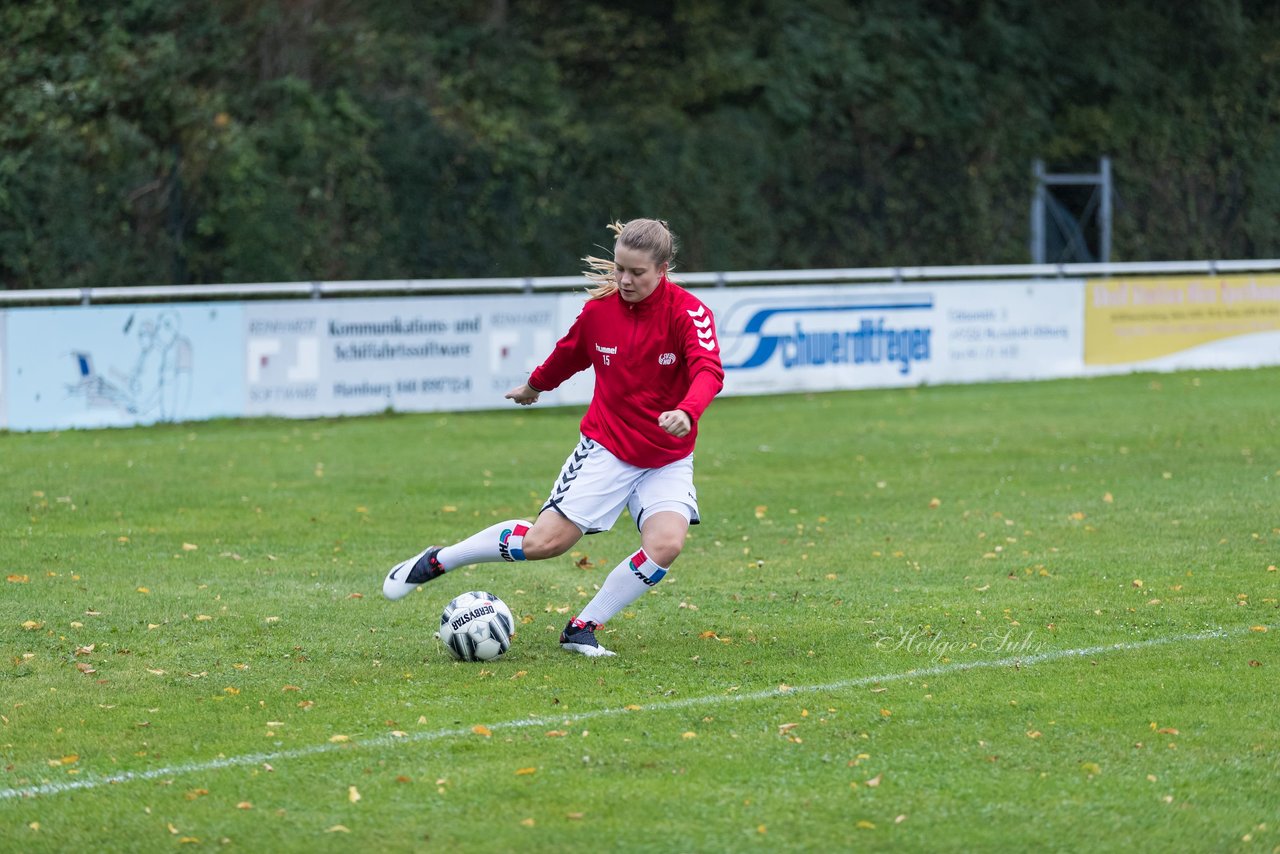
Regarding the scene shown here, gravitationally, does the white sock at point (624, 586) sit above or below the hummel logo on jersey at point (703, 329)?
below

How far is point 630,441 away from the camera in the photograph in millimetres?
7602

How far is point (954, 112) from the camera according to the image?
105 ft

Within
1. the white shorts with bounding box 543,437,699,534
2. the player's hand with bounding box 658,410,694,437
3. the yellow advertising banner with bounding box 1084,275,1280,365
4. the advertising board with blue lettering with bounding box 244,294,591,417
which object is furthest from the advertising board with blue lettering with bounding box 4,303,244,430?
the yellow advertising banner with bounding box 1084,275,1280,365

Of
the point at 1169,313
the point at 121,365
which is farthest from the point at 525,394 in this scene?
the point at 1169,313

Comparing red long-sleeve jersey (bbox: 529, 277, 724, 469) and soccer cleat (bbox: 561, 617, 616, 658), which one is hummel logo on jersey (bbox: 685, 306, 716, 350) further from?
soccer cleat (bbox: 561, 617, 616, 658)

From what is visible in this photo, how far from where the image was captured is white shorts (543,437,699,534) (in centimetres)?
Result: 762

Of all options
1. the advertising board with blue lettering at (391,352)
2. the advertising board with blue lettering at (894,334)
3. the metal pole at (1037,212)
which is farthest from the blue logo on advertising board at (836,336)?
the metal pole at (1037,212)

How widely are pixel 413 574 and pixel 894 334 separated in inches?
590

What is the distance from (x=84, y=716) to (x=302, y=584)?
292cm

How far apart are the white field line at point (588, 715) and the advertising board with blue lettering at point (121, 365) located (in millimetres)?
12103

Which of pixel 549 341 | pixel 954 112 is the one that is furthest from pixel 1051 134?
pixel 549 341

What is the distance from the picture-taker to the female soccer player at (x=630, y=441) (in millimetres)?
7516

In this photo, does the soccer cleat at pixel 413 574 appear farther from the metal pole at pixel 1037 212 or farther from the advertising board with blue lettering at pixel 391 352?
the metal pole at pixel 1037 212

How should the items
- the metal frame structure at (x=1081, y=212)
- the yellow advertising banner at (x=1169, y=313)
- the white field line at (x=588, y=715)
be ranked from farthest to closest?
1. the metal frame structure at (x=1081, y=212)
2. the yellow advertising banner at (x=1169, y=313)
3. the white field line at (x=588, y=715)
